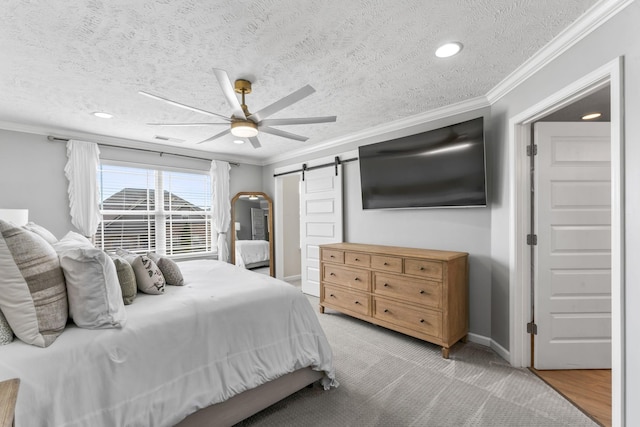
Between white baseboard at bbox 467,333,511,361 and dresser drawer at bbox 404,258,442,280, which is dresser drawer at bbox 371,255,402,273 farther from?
white baseboard at bbox 467,333,511,361

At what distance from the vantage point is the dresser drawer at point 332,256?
3.44m

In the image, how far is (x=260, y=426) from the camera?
5.80 feet

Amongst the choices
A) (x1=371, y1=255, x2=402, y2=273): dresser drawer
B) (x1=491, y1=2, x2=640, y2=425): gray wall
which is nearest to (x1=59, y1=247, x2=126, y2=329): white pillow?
(x1=371, y1=255, x2=402, y2=273): dresser drawer

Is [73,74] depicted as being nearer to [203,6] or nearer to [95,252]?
[203,6]

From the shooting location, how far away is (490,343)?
2734 millimetres

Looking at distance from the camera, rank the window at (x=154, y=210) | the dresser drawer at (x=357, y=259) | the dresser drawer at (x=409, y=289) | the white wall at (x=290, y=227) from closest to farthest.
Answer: the dresser drawer at (x=409, y=289)
the dresser drawer at (x=357, y=259)
the window at (x=154, y=210)
the white wall at (x=290, y=227)

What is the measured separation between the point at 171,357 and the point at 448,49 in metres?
2.58

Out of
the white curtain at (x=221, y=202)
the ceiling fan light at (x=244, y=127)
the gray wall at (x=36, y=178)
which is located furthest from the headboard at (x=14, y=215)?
the white curtain at (x=221, y=202)

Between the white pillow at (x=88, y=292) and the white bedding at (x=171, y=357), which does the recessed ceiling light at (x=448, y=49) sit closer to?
the white bedding at (x=171, y=357)

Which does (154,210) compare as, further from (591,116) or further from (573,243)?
(591,116)

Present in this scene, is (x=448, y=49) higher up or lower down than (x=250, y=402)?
Result: higher up

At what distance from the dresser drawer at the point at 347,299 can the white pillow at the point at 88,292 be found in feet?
7.76

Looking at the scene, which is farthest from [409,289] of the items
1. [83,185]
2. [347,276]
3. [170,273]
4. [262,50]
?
[83,185]

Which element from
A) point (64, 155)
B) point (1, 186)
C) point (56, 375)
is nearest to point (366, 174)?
point (56, 375)
